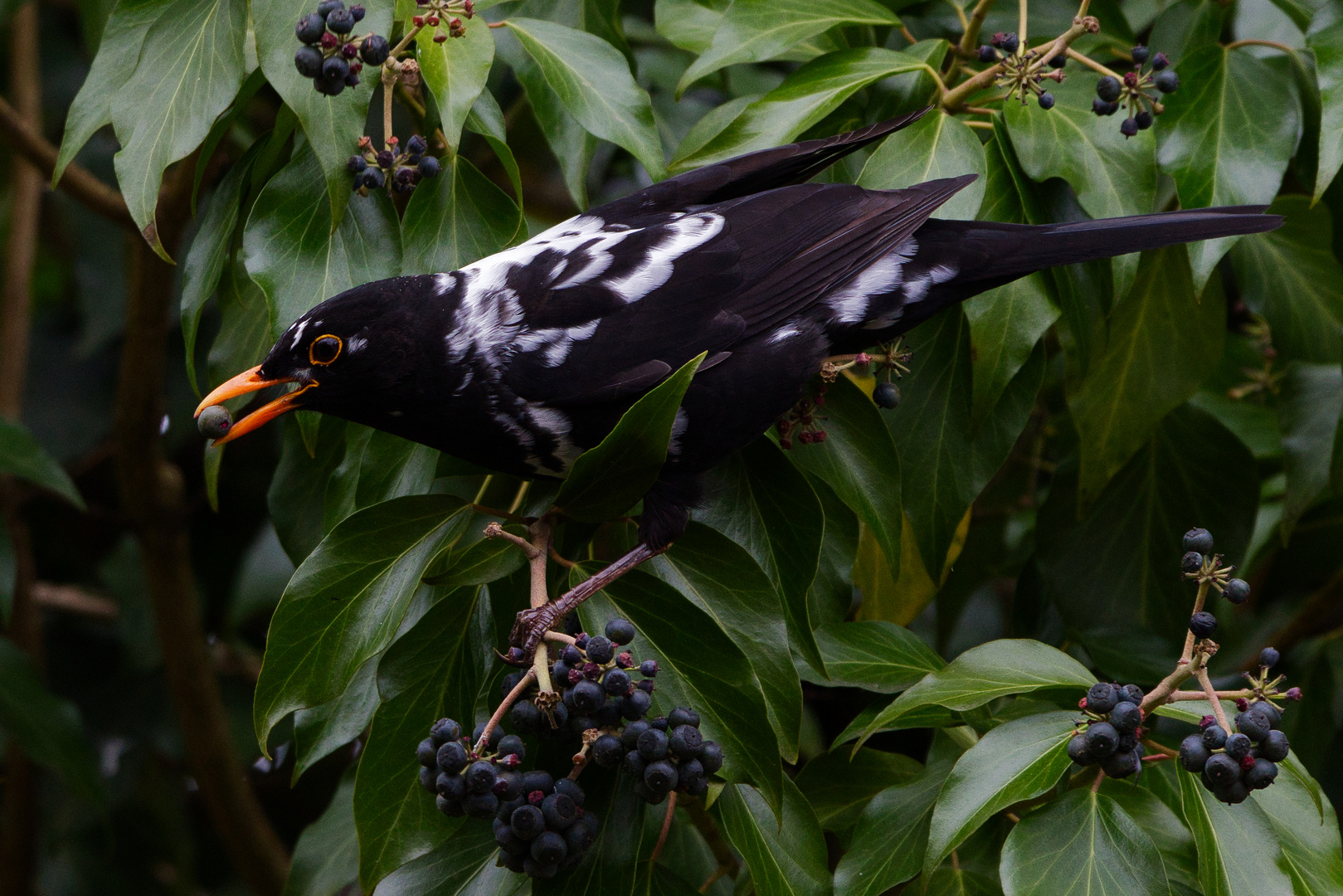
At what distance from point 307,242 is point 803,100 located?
0.87m

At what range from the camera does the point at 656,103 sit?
3246mm

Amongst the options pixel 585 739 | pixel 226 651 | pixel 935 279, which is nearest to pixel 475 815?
pixel 585 739

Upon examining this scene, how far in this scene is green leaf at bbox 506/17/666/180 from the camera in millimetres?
2021

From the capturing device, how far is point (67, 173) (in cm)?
261

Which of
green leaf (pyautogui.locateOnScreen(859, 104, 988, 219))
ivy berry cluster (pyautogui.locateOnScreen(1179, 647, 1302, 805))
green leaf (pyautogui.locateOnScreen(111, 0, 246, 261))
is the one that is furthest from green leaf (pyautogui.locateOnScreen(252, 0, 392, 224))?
ivy berry cluster (pyautogui.locateOnScreen(1179, 647, 1302, 805))

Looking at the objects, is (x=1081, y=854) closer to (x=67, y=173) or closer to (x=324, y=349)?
(x=324, y=349)

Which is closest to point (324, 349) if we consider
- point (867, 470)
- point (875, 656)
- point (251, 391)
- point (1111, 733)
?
point (251, 391)

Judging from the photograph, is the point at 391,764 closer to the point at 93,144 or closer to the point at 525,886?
the point at 525,886

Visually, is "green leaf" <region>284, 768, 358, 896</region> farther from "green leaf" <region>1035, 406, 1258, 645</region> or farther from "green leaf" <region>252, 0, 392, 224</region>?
"green leaf" <region>1035, 406, 1258, 645</region>

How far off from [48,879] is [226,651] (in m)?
0.91

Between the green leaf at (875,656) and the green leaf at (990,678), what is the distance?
0.48 feet

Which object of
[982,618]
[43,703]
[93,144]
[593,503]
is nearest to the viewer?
[593,503]

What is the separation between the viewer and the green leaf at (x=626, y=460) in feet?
5.22

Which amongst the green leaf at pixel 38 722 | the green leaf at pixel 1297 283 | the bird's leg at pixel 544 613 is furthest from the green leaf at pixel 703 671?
the green leaf at pixel 38 722
